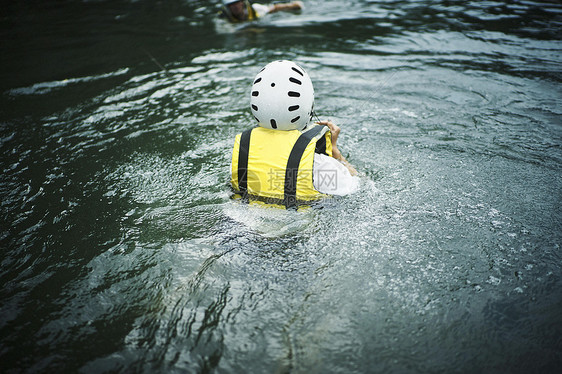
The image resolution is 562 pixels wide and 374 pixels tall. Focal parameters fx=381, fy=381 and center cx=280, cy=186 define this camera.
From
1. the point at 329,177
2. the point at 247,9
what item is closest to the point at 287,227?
the point at 329,177

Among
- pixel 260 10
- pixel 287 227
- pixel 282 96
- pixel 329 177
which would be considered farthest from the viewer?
pixel 260 10

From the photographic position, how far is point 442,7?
11922 millimetres

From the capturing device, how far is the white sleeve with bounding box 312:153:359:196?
3.85 metres

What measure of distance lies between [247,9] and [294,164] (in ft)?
32.1

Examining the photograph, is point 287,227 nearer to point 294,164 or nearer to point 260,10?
point 294,164

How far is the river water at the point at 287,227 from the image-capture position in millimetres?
2932

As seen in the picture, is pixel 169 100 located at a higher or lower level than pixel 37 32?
lower

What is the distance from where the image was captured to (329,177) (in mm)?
3883

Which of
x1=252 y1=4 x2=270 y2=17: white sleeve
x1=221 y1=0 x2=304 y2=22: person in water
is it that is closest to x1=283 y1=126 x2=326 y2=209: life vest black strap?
x1=221 y1=0 x2=304 y2=22: person in water

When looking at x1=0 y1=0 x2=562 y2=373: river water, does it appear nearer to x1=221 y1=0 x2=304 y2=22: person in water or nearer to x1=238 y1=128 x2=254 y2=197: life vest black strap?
x1=238 y1=128 x2=254 y2=197: life vest black strap

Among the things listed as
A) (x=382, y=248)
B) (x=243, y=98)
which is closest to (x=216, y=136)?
(x=243, y=98)

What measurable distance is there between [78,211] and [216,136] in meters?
2.44

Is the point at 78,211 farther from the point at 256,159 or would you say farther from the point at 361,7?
the point at 361,7

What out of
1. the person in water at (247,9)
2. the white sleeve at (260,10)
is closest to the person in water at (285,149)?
the person in water at (247,9)
